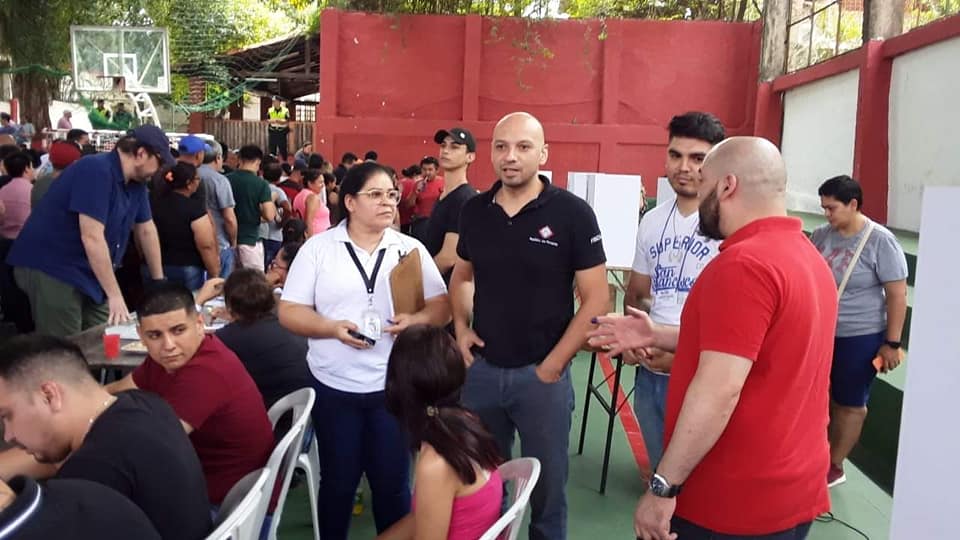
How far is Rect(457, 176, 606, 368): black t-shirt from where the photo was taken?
247 centimetres

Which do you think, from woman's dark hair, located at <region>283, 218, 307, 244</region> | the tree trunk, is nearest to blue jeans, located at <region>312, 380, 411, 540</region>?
woman's dark hair, located at <region>283, 218, 307, 244</region>

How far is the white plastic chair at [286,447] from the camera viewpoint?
213 centimetres

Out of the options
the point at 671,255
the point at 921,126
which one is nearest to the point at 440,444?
the point at 671,255

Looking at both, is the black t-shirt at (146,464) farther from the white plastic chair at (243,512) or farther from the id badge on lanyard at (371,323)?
the id badge on lanyard at (371,323)

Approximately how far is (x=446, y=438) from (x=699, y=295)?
0.71m

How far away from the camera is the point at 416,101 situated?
1094 centimetres

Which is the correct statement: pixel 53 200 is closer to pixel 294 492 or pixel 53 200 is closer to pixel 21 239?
pixel 21 239

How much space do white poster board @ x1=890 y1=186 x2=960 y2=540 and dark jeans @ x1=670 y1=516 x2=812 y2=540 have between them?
718 millimetres

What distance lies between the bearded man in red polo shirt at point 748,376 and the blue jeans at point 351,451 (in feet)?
3.58

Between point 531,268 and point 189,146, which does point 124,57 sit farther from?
point 531,268

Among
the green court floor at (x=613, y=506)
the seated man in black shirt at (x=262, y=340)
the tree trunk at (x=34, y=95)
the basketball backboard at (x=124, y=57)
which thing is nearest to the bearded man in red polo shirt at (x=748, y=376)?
the green court floor at (x=613, y=506)

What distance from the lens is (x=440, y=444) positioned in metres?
1.86

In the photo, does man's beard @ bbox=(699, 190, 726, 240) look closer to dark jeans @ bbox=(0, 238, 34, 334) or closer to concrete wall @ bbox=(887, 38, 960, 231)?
dark jeans @ bbox=(0, 238, 34, 334)

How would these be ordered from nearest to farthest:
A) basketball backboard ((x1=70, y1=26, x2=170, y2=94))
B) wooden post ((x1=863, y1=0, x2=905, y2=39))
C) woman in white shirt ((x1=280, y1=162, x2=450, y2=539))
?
woman in white shirt ((x1=280, y1=162, x2=450, y2=539)) → wooden post ((x1=863, y1=0, x2=905, y2=39)) → basketball backboard ((x1=70, y1=26, x2=170, y2=94))
